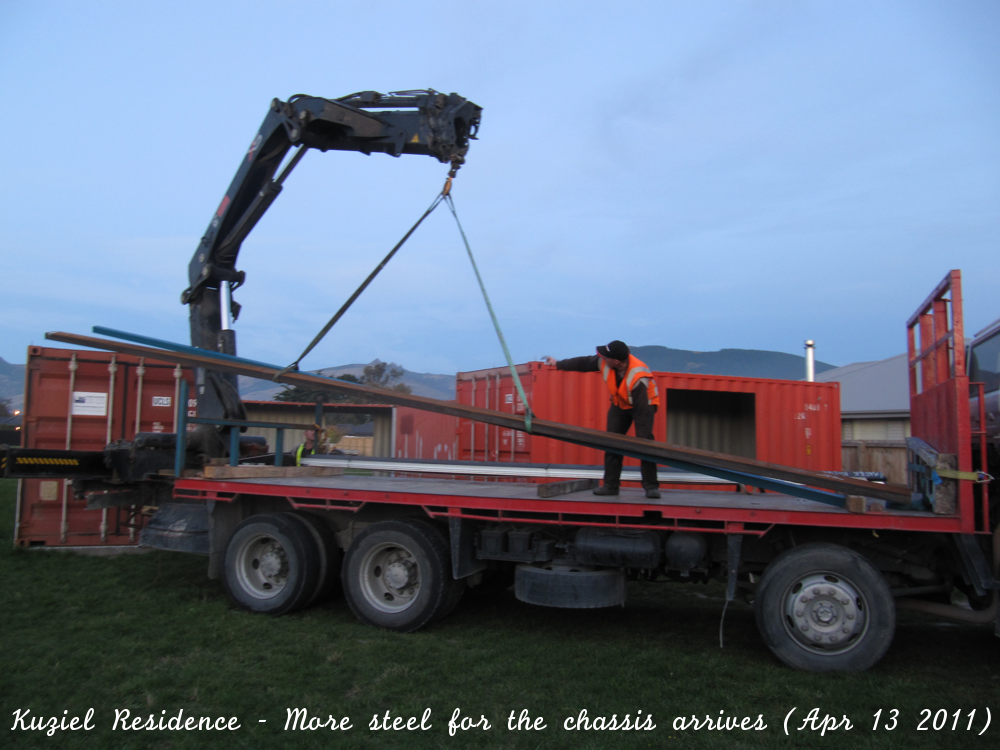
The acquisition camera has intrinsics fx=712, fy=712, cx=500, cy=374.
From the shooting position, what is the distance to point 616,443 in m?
5.90

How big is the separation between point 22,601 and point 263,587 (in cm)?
221

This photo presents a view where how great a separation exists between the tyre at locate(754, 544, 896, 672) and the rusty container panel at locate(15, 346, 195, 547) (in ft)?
24.5

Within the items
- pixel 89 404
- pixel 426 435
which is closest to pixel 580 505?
pixel 89 404

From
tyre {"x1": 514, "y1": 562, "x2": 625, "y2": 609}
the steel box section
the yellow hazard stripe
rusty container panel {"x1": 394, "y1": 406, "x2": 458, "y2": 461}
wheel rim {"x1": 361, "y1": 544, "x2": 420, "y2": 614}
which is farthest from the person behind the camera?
rusty container panel {"x1": 394, "y1": 406, "x2": 458, "y2": 461}

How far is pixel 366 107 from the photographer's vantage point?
7781mm

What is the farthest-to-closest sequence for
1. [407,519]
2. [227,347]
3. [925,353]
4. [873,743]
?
[227,347]
[407,519]
[925,353]
[873,743]

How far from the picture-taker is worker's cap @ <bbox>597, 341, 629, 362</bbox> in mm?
6141

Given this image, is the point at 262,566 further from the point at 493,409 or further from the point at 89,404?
the point at 493,409

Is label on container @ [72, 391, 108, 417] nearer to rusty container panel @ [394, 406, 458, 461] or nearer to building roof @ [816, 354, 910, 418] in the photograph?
rusty container panel @ [394, 406, 458, 461]

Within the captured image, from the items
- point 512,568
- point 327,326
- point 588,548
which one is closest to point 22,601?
point 327,326

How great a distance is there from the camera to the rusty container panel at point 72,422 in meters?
9.26

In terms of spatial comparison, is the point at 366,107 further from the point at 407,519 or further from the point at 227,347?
the point at 407,519

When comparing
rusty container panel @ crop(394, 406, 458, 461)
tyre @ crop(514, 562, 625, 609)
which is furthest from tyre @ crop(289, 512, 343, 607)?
rusty container panel @ crop(394, 406, 458, 461)

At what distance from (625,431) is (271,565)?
11.9ft
